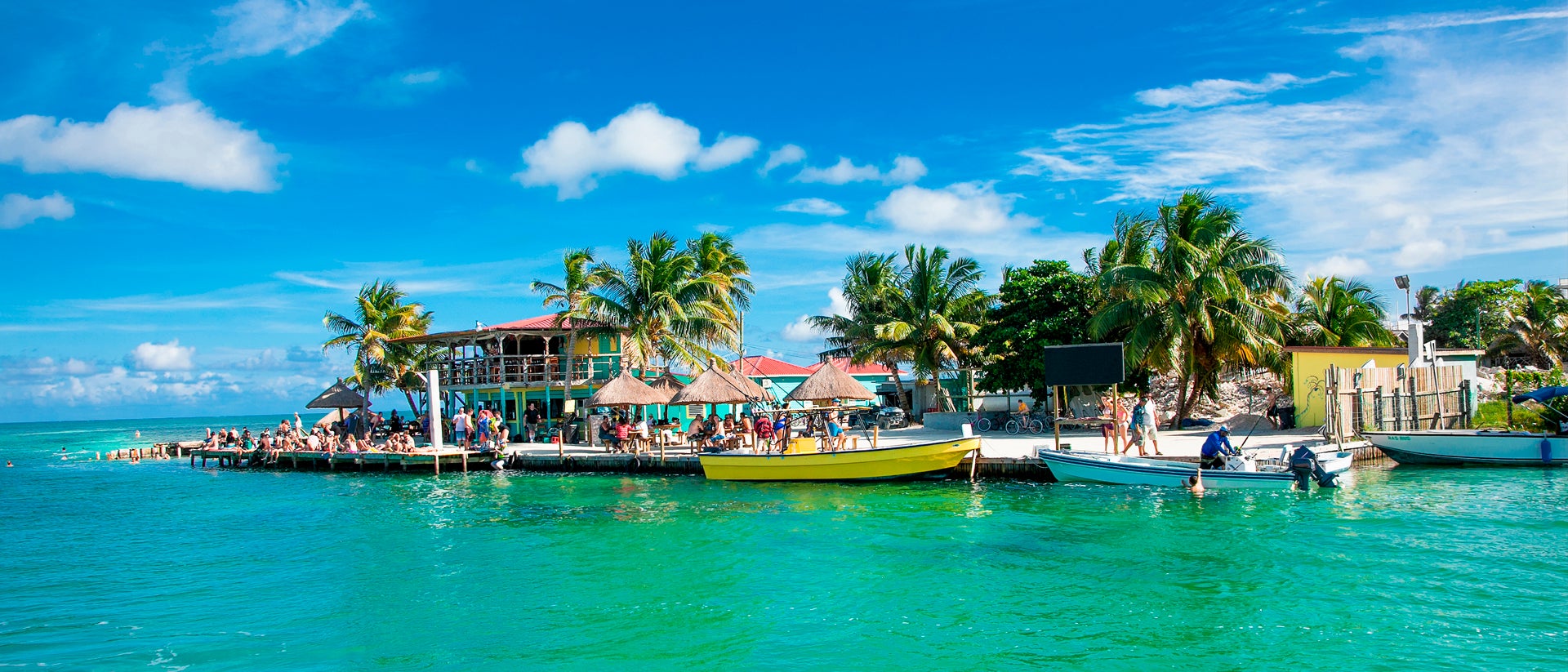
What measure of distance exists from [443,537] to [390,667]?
6.84 m

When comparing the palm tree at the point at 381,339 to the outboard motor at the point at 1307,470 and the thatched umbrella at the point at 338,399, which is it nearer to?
the thatched umbrella at the point at 338,399

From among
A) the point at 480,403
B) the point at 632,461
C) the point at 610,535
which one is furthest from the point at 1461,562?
the point at 480,403

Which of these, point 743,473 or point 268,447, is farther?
point 268,447

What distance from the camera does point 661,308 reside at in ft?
94.8

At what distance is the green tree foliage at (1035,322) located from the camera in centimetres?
2658

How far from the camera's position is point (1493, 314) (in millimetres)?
37719

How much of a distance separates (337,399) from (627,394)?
594 inches

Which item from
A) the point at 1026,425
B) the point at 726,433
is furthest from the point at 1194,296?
the point at 726,433

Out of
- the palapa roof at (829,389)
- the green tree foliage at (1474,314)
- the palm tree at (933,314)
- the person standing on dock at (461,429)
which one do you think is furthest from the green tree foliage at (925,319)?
the green tree foliage at (1474,314)

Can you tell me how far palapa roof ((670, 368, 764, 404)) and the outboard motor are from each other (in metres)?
12.7

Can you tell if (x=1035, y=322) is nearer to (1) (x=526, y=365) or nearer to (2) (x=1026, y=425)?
(2) (x=1026, y=425)

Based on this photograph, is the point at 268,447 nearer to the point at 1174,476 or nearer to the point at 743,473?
the point at 743,473

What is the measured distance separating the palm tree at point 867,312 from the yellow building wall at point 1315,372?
1220 cm

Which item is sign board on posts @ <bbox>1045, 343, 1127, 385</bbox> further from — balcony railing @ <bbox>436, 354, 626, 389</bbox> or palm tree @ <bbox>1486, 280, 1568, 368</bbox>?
palm tree @ <bbox>1486, 280, 1568, 368</bbox>
